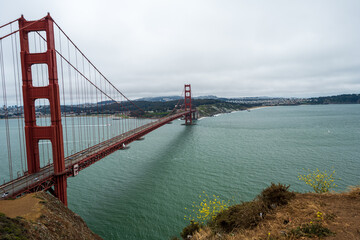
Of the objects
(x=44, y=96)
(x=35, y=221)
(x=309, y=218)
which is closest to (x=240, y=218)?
(x=309, y=218)

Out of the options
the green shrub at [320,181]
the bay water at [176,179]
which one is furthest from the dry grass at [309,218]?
the bay water at [176,179]

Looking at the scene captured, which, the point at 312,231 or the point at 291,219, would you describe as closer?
the point at 312,231

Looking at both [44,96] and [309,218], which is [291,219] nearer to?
[309,218]

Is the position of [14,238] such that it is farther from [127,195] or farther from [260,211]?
[127,195]

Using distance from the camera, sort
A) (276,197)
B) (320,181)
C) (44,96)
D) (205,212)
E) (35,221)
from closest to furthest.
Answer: (35,221) → (276,197) → (205,212) → (320,181) → (44,96)

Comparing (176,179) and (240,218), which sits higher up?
(240,218)

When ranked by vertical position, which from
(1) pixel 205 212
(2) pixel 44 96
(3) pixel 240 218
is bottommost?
(1) pixel 205 212

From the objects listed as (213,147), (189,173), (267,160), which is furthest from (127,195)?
(213,147)
